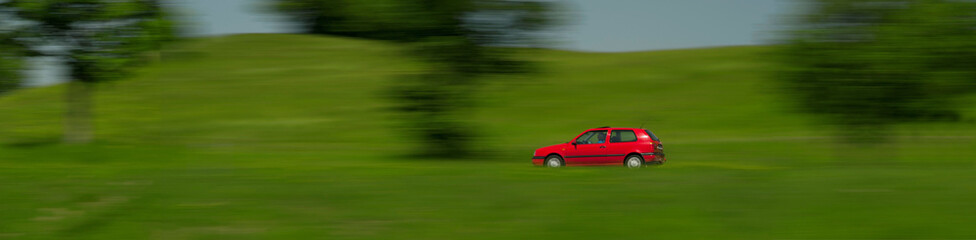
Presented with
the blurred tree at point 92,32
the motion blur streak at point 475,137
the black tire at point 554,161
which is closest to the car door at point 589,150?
the black tire at point 554,161

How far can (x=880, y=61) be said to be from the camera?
63.3 ft

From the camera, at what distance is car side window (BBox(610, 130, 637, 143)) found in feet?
63.3

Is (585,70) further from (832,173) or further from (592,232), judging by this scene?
(592,232)

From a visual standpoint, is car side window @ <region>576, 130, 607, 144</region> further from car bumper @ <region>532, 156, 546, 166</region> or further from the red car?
car bumper @ <region>532, 156, 546, 166</region>

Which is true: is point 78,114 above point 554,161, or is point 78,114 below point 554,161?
above

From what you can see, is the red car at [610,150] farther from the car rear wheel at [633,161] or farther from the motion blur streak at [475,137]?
the motion blur streak at [475,137]

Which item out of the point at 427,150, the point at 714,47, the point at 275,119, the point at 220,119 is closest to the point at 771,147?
the point at 427,150

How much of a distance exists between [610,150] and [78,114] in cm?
1678

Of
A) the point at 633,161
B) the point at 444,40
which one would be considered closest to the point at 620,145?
the point at 633,161

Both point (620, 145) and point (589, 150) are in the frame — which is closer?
point (620, 145)

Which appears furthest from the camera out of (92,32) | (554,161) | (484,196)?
(92,32)

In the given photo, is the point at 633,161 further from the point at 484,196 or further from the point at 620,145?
the point at 484,196

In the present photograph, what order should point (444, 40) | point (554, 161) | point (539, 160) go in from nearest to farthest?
point (444, 40), point (554, 161), point (539, 160)

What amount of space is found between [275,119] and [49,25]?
14.3 m
